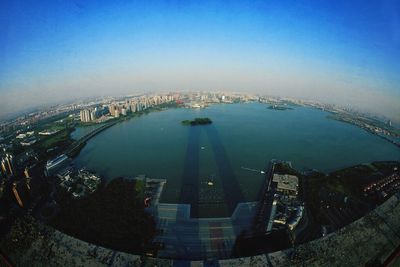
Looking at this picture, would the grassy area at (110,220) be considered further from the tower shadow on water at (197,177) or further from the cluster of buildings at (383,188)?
the cluster of buildings at (383,188)

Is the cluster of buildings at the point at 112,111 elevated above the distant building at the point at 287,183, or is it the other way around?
the cluster of buildings at the point at 112,111

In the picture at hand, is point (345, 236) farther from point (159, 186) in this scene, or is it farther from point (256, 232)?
point (159, 186)

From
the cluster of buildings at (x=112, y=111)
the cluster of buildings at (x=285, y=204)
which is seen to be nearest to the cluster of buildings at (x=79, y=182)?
the cluster of buildings at (x=285, y=204)

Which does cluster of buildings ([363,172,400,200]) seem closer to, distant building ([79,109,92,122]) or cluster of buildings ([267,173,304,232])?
cluster of buildings ([267,173,304,232])

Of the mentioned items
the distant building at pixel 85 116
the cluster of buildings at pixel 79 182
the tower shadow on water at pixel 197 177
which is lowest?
the tower shadow on water at pixel 197 177

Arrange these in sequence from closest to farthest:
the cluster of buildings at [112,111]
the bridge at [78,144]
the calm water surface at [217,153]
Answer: the calm water surface at [217,153]
the bridge at [78,144]
the cluster of buildings at [112,111]

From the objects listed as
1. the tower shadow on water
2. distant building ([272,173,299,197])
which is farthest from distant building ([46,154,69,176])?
distant building ([272,173,299,197])
